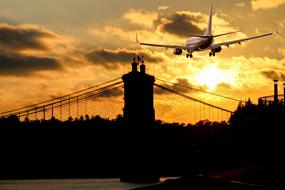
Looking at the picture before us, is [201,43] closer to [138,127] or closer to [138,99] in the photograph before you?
[138,99]

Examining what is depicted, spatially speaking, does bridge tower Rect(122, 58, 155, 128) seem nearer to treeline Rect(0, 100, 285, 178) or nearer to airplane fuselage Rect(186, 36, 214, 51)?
treeline Rect(0, 100, 285, 178)

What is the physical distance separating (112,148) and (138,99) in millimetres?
34554

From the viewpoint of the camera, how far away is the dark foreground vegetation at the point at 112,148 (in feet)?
364

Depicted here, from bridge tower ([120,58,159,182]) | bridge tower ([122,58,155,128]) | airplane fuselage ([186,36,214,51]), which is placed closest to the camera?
airplane fuselage ([186,36,214,51])

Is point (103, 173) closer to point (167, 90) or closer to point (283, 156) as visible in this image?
point (167, 90)

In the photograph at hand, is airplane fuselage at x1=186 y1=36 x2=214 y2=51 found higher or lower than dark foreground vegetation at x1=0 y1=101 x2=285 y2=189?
higher

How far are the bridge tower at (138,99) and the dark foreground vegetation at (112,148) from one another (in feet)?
4.77

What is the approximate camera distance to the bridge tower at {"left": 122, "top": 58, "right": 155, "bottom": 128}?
4375 inches

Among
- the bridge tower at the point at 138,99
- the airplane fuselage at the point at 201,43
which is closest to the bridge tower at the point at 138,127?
the bridge tower at the point at 138,99

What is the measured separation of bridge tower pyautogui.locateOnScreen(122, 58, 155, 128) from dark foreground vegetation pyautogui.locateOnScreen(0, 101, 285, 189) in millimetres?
1454

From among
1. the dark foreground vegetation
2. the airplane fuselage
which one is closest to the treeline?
the dark foreground vegetation

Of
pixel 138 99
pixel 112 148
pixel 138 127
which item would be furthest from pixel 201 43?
pixel 112 148

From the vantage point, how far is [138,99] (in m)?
112

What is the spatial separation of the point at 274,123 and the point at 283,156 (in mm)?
4994
